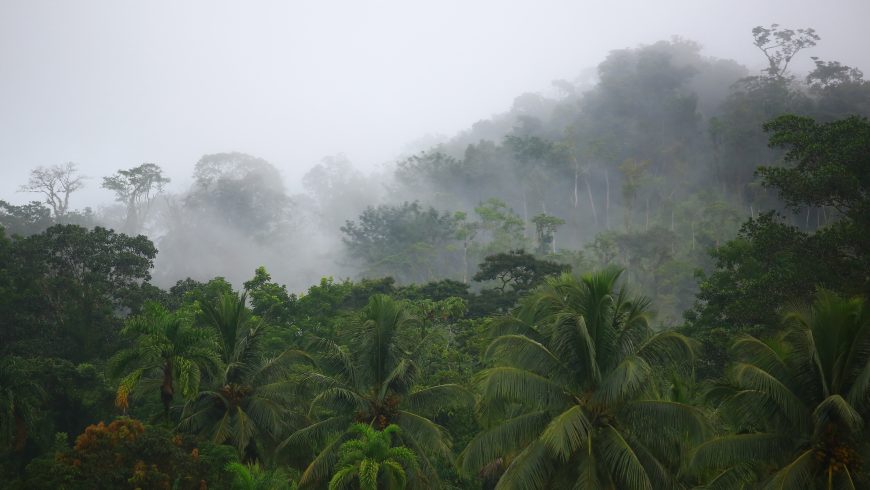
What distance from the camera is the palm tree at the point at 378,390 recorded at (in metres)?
17.4

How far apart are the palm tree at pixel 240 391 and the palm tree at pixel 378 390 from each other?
102 cm

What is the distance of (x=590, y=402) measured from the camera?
46.0 ft

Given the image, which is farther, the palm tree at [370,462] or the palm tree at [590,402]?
the palm tree at [370,462]

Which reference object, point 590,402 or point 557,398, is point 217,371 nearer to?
point 557,398

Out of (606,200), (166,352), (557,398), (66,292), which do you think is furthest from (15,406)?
(606,200)

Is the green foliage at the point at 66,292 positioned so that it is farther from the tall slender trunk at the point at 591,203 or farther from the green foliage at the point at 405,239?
the tall slender trunk at the point at 591,203

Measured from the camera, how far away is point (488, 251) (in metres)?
62.6

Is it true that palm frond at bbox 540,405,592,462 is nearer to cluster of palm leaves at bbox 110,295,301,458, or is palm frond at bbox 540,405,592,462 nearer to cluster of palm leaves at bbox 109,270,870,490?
cluster of palm leaves at bbox 109,270,870,490

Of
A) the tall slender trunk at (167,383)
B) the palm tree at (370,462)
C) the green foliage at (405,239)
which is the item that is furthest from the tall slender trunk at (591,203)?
the palm tree at (370,462)

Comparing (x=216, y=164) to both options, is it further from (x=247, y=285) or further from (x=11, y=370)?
(x=11, y=370)

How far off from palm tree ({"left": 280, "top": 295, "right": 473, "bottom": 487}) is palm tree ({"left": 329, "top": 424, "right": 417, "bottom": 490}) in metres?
1.67

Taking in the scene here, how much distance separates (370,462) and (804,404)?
342 inches

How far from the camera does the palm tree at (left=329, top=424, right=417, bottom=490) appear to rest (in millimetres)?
14875

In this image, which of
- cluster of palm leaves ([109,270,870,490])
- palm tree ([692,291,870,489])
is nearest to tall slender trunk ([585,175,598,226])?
cluster of palm leaves ([109,270,870,490])
